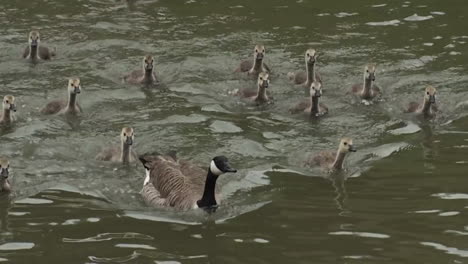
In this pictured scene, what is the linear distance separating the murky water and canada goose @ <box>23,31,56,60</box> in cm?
29

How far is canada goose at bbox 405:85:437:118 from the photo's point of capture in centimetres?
1833

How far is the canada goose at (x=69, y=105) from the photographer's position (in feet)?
59.9

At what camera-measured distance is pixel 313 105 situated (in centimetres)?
1850

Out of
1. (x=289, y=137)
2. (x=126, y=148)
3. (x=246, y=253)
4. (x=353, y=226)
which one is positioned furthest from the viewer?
(x=289, y=137)

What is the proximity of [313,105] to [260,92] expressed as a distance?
1.20m

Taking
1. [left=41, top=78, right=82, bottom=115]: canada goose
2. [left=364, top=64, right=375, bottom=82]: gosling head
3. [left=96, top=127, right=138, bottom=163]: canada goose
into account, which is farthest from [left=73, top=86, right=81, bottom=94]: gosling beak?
[left=364, top=64, right=375, bottom=82]: gosling head

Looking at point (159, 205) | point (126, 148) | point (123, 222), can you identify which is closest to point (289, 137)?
point (126, 148)

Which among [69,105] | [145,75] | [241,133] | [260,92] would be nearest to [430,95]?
[260,92]

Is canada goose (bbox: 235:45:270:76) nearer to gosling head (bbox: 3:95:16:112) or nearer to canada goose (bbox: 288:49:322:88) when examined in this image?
canada goose (bbox: 288:49:322:88)

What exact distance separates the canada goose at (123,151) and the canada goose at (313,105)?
3.74 meters

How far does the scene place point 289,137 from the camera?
17.3 meters

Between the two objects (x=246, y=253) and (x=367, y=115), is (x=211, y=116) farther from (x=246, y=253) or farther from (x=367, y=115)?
(x=246, y=253)

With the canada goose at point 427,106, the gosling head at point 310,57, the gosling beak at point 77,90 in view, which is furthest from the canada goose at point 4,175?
the canada goose at point 427,106

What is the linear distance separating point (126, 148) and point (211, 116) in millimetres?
2633
